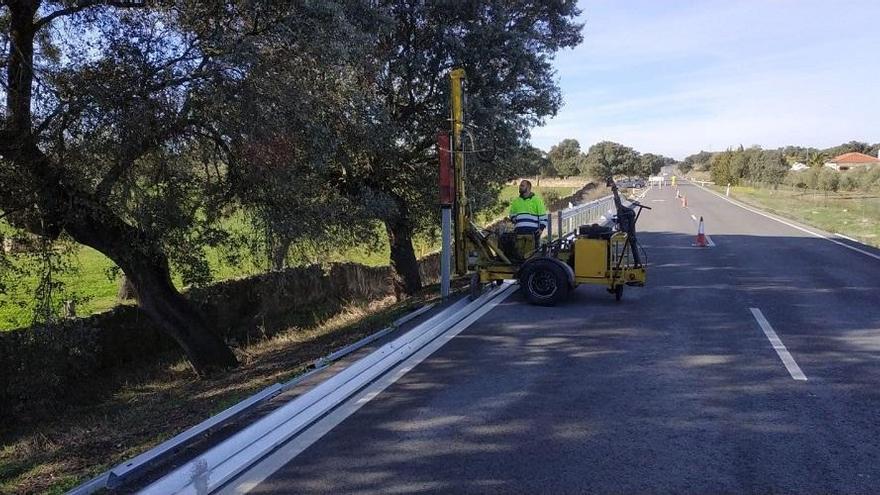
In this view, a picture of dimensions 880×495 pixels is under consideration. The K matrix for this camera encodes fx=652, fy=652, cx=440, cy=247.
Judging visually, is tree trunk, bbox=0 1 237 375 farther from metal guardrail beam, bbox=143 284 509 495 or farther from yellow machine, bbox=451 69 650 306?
yellow machine, bbox=451 69 650 306

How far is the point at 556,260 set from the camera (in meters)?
9.31

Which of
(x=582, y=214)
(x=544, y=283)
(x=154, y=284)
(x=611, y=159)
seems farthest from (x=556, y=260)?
(x=611, y=159)

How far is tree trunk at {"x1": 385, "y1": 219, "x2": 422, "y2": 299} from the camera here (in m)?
15.4

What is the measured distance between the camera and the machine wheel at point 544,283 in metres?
9.24

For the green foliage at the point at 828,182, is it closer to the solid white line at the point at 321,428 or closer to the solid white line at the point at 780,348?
the solid white line at the point at 780,348

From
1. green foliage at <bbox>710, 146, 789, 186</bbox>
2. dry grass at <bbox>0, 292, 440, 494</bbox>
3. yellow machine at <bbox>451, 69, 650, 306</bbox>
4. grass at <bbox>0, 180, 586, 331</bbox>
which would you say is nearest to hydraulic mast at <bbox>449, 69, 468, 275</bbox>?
yellow machine at <bbox>451, 69, 650, 306</bbox>

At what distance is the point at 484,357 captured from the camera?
6.70m

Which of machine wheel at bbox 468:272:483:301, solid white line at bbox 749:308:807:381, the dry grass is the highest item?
machine wheel at bbox 468:272:483:301

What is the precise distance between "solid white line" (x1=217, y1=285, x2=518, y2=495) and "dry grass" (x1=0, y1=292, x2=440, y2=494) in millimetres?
1173

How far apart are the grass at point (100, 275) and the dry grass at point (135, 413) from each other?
4.91 ft

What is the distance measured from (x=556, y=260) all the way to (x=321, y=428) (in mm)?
5345

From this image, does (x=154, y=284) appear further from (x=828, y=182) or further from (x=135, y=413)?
(x=828, y=182)

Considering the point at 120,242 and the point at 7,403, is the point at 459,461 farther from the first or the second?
the point at 7,403

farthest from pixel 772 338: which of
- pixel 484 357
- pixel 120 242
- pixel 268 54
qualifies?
pixel 120 242
